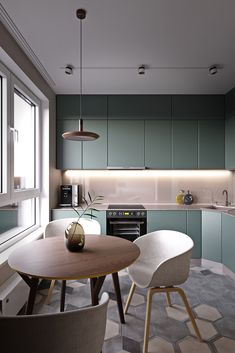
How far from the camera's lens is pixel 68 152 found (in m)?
3.63

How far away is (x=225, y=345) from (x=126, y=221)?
1.81m

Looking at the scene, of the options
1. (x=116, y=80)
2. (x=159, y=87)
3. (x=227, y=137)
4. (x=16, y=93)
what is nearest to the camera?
(x=16, y=93)

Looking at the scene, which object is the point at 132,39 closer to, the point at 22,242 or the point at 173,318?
the point at 22,242

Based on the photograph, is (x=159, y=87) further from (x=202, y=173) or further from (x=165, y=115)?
(x=202, y=173)

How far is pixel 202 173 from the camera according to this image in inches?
153

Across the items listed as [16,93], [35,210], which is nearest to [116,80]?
[16,93]

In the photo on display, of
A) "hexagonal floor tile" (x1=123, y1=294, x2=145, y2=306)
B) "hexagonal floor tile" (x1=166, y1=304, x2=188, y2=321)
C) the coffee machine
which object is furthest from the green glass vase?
the coffee machine

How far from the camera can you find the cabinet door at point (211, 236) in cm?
308

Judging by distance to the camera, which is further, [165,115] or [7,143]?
[165,115]

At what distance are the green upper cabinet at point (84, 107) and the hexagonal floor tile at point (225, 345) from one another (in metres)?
3.08

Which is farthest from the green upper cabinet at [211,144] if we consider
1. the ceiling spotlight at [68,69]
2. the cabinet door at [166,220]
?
the ceiling spotlight at [68,69]

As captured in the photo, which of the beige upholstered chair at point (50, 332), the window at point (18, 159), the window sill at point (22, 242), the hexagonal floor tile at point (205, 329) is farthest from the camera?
the window at point (18, 159)

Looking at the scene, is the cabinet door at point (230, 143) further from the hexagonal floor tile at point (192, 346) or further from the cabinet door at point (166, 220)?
the hexagonal floor tile at point (192, 346)

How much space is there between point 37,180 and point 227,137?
2976mm
